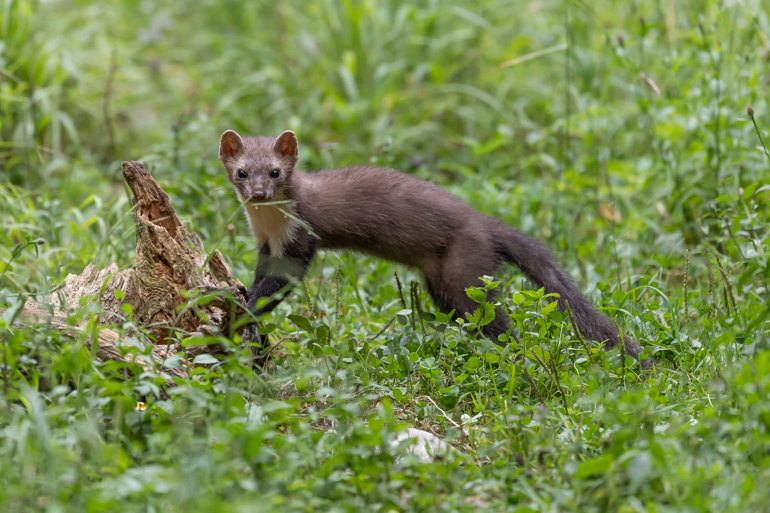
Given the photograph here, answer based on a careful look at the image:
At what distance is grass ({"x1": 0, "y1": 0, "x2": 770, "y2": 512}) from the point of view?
314cm

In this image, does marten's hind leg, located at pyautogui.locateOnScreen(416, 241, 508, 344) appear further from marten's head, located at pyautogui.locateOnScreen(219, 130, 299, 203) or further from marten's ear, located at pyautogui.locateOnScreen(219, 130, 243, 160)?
marten's ear, located at pyautogui.locateOnScreen(219, 130, 243, 160)

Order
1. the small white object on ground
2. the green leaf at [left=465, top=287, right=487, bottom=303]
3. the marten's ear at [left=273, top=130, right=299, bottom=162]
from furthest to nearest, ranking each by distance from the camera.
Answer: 1. the marten's ear at [left=273, top=130, right=299, bottom=162]
2. the green leaf at [left=465, top=287, right=487, bottom=303]
3. the small white object on ground

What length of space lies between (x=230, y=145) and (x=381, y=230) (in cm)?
120

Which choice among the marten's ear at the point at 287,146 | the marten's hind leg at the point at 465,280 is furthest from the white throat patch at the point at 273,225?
the marten's hind leg at the point at 465,280

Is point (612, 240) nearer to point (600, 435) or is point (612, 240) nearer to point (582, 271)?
point (582, 271)

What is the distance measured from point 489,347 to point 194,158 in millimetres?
4749

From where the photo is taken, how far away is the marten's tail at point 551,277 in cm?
480

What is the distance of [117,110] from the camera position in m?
9.25

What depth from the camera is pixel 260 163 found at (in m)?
5.26

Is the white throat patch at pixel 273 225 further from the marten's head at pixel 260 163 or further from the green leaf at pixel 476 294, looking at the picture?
the green leaf at pixel 476 294

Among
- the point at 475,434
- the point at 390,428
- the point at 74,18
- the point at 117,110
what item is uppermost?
the point at 74,18

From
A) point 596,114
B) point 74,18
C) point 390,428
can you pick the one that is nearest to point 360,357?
point 390,428

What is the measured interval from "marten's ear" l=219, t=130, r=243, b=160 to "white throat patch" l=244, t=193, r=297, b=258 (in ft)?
1.31

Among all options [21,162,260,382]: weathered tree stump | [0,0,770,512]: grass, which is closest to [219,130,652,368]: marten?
[0,0,770,512]: grass
